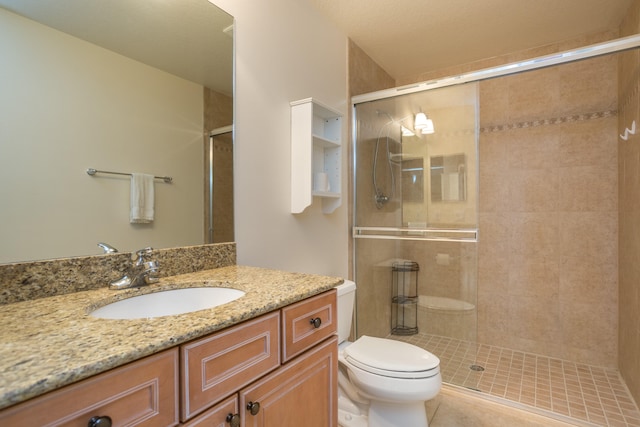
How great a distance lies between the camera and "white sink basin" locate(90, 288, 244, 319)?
0.95 m

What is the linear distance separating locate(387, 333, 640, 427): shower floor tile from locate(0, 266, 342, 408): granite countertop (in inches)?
67.2

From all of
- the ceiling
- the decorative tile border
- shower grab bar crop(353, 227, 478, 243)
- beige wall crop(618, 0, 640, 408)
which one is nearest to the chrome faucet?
shower grab bar crop(353, 227, 478, 243)

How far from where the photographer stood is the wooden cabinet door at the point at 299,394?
2.70 ft

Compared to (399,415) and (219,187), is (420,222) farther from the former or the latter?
(219,187)

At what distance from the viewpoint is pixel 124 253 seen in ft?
3.59

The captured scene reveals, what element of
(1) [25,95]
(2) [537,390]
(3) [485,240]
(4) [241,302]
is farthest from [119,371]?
(3) [485,240]

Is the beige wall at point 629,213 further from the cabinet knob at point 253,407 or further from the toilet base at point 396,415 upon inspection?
the cabinet knob at point 253,407

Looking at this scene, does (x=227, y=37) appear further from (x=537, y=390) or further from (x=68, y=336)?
(x=537, y=390)

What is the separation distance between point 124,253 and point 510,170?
110 inches

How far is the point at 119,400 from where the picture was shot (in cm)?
56

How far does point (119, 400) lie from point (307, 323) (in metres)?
0.54

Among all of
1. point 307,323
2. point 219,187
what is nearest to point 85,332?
point 307,323

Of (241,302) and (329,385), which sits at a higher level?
(241,302)

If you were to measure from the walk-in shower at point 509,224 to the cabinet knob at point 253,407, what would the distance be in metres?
1.72
